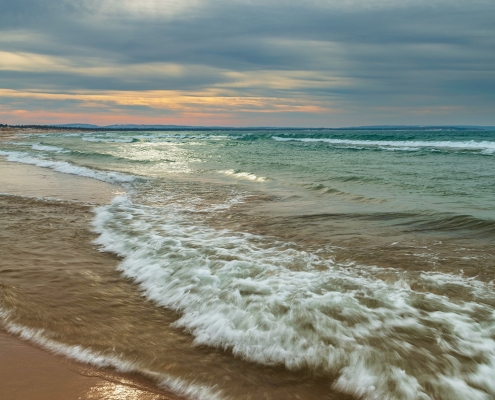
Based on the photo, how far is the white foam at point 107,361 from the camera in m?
2.92

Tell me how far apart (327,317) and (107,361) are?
1.94 metres

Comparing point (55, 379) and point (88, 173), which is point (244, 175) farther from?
point (55, 379)

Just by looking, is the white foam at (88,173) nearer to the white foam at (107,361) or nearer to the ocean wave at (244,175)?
the ocean wave at (244,175)

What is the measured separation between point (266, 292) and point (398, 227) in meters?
4.07

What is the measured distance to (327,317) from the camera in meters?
3.91

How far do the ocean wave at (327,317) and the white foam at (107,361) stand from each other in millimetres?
547

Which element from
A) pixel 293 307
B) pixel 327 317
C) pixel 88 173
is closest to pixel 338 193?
pixel 293 307

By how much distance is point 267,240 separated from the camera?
6707 millimetres

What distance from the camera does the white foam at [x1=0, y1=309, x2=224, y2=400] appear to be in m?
2.92

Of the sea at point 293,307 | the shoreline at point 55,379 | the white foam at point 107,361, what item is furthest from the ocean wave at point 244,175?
the shoreline at point 55,379

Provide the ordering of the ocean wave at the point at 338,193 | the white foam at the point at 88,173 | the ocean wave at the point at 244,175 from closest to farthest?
the ocean wave at the point at 338,193 < the white foam at the point at 88,173 < the ocean wave at the point at 244,175

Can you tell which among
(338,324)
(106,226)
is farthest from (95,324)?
(106,226)

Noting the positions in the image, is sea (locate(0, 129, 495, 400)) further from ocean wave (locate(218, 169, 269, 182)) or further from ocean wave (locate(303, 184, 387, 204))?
ocean wave (locate(218, 169, 269, 182))

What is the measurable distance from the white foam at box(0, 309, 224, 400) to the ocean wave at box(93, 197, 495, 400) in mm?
547
